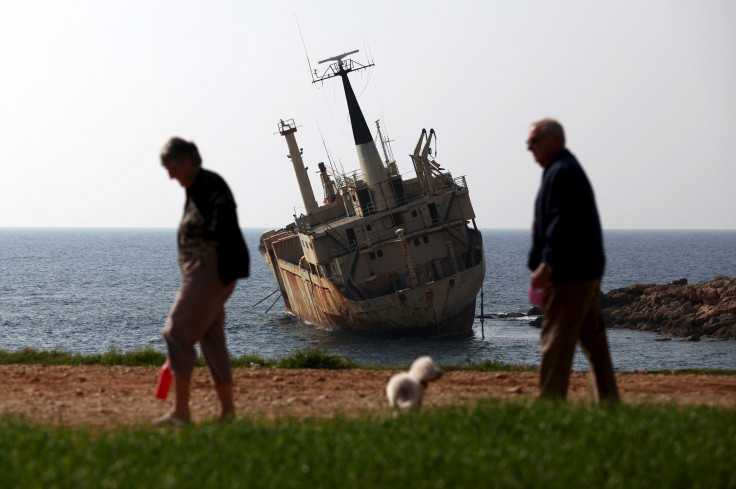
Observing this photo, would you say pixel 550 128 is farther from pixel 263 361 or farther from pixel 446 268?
pixel 446 268

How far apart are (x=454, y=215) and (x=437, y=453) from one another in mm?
36910

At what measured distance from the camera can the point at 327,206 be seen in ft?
151

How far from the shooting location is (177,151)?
660 cm

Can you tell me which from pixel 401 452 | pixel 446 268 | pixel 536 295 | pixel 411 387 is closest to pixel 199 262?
pixel 411 387

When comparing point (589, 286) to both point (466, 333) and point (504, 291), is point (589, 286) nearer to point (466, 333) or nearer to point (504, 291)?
point (466, 333)

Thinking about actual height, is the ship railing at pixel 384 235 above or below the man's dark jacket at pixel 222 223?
below

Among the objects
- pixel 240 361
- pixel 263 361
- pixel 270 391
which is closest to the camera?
pixel 270 391

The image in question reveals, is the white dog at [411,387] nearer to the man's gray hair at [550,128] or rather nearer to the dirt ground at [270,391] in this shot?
the dirt ground at [270,391]

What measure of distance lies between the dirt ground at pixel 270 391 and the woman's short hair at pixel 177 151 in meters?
1.85

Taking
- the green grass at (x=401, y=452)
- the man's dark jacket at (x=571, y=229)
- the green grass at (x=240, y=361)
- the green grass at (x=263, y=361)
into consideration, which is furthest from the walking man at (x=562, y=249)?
the green grass at (x=240, y=361)

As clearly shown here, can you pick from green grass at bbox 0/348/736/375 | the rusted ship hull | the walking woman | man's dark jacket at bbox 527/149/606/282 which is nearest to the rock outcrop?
the rusted ship hull

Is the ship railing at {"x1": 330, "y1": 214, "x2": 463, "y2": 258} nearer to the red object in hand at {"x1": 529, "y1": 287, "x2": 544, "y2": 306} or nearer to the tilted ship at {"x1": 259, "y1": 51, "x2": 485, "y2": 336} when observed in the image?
the tilted ship at {"x1": 259, "y1": 51, "x2": 485, "y2": 336}

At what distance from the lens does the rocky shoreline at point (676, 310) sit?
4578cm

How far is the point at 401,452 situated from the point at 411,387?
5.78ft
